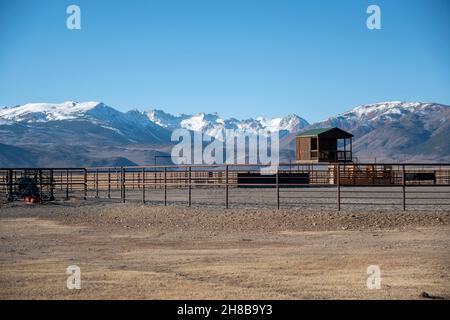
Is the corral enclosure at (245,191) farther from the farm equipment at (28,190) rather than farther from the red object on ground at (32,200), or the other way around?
the red object on ground at (32,200)

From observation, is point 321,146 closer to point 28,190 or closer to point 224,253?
point 28,190

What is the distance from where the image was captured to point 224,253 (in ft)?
44.7

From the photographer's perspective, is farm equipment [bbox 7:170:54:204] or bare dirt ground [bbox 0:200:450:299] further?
farm equipment [bbox 7:170:54:204]

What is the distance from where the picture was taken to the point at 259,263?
1223 cm

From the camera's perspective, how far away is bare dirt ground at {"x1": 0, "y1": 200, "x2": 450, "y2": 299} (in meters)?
9.72

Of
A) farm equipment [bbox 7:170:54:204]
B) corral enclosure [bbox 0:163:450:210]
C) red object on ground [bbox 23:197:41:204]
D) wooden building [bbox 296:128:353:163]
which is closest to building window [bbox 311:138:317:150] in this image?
wooden building [bbox 296:128:353:163]

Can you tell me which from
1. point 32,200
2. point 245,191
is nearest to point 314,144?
point 245,191

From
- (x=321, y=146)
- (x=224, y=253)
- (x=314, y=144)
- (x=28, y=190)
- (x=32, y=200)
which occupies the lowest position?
(x=224, y=253)

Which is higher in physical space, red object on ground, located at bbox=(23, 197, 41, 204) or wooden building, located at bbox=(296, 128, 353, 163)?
wooden building, located at bbox=(296, 128, 353, 163)

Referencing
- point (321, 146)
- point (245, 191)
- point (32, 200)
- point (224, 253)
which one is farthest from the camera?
point (321, 146)

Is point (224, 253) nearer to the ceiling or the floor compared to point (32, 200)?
nearer to the floor

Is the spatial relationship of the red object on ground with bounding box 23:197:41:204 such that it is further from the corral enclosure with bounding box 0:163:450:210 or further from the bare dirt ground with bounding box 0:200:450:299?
the bare dirt ground with bounding box 0:200:450:299
